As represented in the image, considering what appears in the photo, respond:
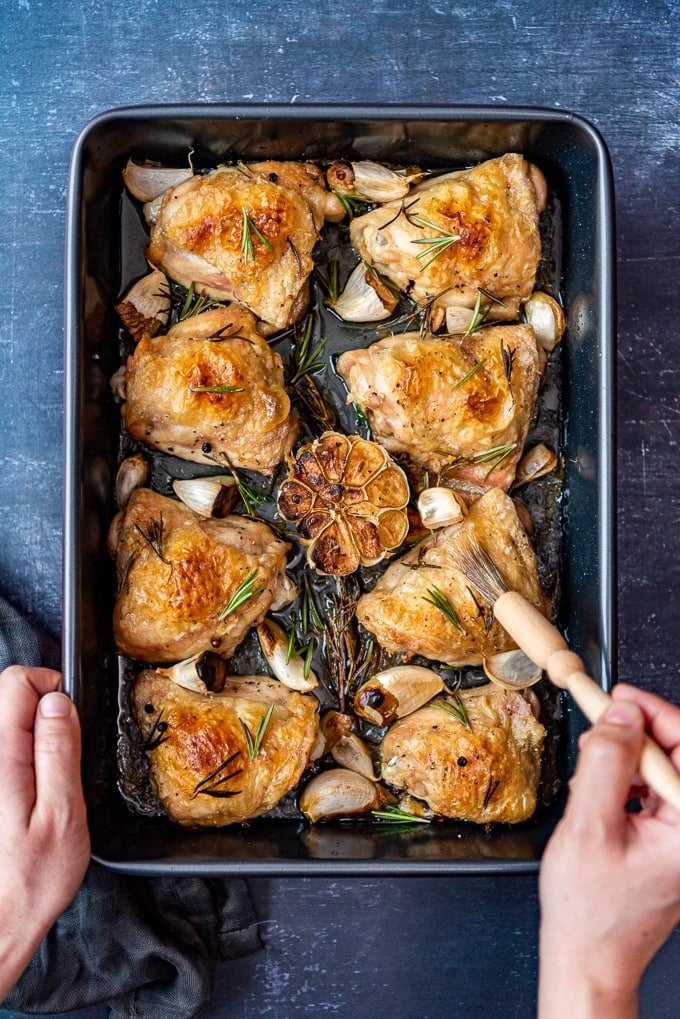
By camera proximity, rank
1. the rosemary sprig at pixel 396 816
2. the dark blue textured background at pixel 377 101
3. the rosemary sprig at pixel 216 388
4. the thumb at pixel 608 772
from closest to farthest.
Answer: the thumb at pixel 608 772, the rosemary sprig at pixel 216 388, the rosemary sprig at pixel 396 816, the dark blue textured background at pixel 377 101

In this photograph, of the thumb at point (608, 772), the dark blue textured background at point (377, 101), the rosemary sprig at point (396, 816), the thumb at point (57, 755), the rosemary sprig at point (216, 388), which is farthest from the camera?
the dark blue textured background at point (377, 101)

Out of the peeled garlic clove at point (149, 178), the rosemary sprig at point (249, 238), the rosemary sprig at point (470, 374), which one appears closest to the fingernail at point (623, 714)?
the rosemary sprig at point (470, 374)

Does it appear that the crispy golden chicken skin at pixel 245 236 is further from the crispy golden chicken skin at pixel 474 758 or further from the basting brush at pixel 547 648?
the crispy golden chicken skin at pixel 474 758

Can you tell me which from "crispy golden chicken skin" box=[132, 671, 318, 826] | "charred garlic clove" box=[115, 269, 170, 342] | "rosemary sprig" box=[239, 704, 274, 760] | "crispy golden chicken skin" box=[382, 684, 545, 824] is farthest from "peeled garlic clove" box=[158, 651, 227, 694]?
"charred garlic clove" box=[115, 269, 170, 342]

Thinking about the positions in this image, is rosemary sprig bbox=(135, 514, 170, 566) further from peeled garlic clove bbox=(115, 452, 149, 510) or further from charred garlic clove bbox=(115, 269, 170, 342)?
charred garlic clove bbox=(115, 269, 170, 342)

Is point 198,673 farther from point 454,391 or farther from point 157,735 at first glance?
point 454,391

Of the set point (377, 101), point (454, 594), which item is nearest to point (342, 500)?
point (454, 594)

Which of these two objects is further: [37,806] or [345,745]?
[345,745]
